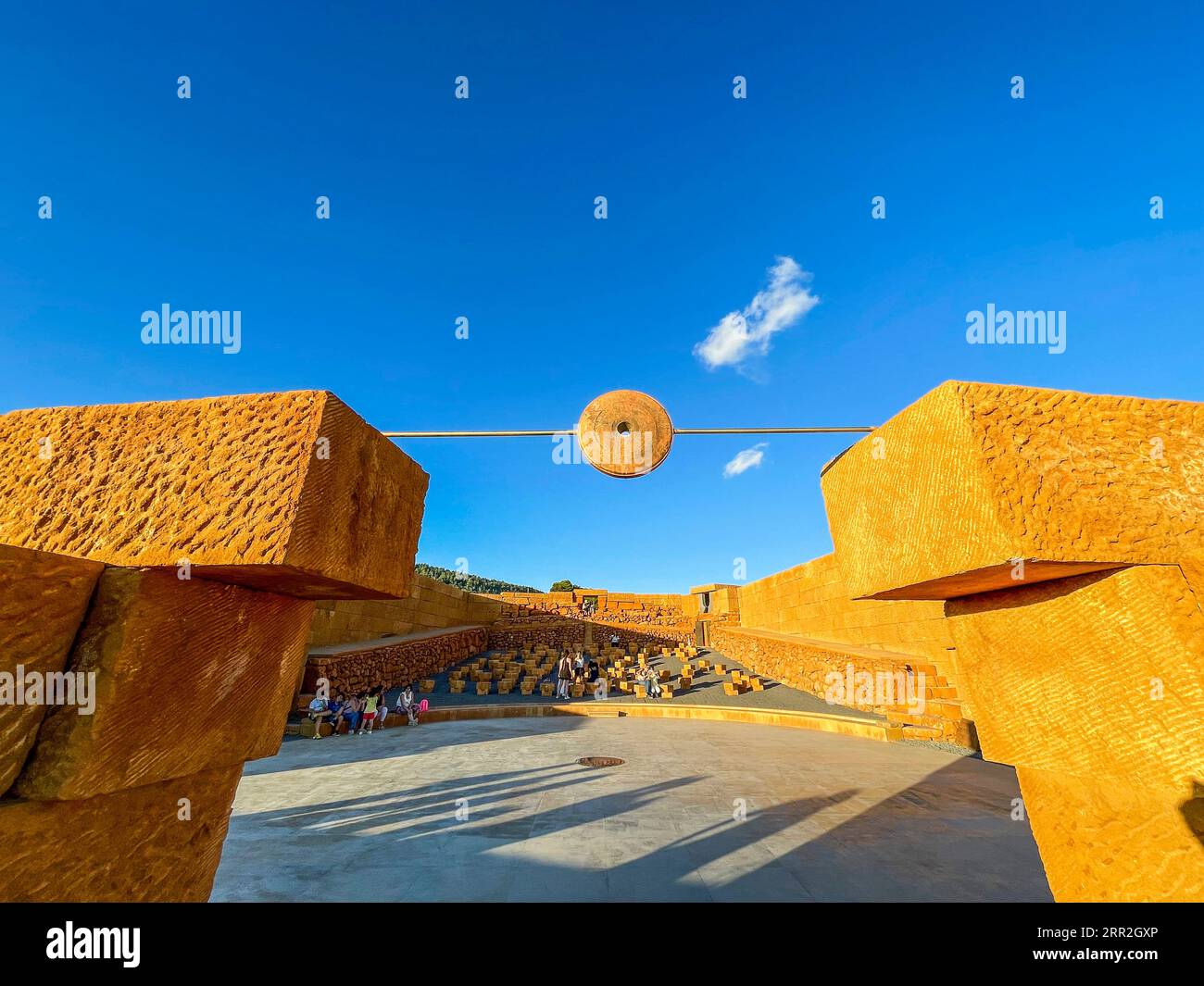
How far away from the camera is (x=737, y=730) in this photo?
1255 cm

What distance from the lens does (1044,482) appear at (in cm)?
→ 190

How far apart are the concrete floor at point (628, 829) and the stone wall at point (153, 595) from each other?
287 cm

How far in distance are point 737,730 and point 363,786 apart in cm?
894

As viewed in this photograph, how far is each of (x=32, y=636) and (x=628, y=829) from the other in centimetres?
562

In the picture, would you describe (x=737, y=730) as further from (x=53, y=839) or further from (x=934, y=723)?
(x=53, y=839)

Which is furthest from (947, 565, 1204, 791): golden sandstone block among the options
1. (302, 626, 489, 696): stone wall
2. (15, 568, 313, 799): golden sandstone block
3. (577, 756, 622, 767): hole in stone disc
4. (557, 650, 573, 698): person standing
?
(557, 650, 573, 698): person standing

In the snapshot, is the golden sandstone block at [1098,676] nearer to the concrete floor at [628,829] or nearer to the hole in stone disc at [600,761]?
the concrete floor at [628,829]

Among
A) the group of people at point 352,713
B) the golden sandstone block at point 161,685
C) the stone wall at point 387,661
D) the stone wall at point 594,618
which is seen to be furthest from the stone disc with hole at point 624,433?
the stone wall at point 594,618

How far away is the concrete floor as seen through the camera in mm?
4156

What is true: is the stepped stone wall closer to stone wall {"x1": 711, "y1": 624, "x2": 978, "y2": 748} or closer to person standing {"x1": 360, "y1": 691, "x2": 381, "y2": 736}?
stone wall {"x1": 711, "y1": 624, "x2": 978, "y2": 748}

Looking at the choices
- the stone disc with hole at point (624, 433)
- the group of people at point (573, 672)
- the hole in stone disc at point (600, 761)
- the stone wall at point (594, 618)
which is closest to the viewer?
the stone disc with hole at point (624, 433)

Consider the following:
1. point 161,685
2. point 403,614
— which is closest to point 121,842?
point 161,685

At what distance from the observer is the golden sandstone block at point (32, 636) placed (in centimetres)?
129
